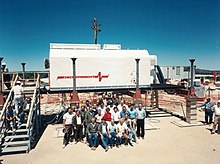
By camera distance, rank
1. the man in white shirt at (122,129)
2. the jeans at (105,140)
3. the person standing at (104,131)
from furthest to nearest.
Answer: the man in white shirt at (122,129) < the person standing at (104,131) < the jeans at (105,140)

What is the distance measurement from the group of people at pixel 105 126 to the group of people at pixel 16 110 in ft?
8.83

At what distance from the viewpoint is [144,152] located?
8.99 m

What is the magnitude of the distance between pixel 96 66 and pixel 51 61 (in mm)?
3280

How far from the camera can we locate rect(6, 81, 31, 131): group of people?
418 inches

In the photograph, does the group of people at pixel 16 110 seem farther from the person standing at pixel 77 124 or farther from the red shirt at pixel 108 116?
the red shirt at pixel 108 116

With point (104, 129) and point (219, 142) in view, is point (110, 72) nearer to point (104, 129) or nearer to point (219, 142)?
point (104, 129)

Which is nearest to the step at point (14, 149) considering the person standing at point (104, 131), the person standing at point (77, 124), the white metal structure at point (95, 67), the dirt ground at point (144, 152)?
the dirt ground at point (144, 152)

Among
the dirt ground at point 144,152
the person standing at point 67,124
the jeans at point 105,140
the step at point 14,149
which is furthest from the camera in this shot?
the person standing at point 67,124

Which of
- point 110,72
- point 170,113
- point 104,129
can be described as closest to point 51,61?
point 110,72

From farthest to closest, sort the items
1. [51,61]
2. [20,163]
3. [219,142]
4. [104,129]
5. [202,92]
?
[202,92]
[51,61]
[219,142]
[104,129]
[20,163]

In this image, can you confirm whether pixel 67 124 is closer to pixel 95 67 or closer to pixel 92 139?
pixel 92 139

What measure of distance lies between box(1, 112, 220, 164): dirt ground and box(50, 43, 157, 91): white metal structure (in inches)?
172

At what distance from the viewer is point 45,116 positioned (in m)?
17.1

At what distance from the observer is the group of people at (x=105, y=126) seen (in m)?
9.46
